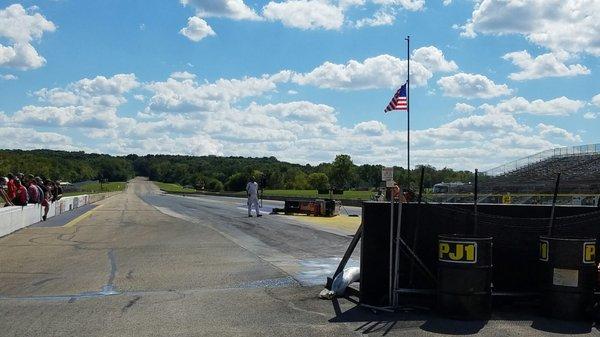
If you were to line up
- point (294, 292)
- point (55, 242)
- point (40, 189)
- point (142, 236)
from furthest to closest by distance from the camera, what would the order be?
point (40, 189) < point (142, 236) < point (55, 242) < point (294, 292)

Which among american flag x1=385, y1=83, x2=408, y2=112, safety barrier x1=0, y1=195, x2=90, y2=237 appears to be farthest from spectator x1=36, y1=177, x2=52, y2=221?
american flag x1=385, y1=83, x2=408, y2=112

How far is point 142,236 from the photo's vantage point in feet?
66.7

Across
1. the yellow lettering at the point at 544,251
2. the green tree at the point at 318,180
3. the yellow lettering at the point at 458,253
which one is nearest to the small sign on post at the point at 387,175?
the yellow lettering at the point at 458,253

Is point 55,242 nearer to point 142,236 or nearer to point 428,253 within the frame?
point 142,236

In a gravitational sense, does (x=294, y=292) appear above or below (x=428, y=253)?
below

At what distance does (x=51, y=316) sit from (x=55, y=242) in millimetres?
10434

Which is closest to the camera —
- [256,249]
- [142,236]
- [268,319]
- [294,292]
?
[268,319]

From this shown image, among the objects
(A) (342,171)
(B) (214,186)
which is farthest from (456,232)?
(B) (214,186)

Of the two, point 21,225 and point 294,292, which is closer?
point 294,292

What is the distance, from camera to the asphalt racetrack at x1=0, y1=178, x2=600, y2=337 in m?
7.86

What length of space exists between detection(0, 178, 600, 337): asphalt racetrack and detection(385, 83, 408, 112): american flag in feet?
62.3

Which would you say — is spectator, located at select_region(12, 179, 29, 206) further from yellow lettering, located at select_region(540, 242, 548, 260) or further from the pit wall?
yellow lettering, located at select_region(540, 242, 548, 260)

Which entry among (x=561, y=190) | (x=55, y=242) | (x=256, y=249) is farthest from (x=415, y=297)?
(x=561, y=190)

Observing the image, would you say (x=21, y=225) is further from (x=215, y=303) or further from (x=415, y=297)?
(x=415, y=297)
